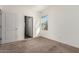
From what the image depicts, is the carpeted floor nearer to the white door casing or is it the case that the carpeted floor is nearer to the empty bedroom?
the empty bedroom

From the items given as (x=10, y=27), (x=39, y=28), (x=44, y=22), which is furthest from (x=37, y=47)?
(x=10, y=27)

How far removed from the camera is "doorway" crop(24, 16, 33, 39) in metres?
1.86

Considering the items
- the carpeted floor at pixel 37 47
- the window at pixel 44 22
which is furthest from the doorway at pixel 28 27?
the window at pixel 44 22

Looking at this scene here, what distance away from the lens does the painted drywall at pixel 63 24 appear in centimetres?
175

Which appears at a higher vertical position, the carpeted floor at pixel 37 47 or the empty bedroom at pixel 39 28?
the empty bedroom at pixel 39 28

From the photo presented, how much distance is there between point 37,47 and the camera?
1760 millimetres

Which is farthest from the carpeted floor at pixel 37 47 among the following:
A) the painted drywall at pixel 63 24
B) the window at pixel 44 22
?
the window at pixel 44 22

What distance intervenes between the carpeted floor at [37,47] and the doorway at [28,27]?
151 mm

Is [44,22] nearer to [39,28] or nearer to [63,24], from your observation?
[39,28]

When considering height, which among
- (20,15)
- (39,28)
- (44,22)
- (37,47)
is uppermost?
(20,15)

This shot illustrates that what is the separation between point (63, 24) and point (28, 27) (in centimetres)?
75

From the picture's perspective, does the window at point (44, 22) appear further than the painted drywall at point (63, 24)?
Yes

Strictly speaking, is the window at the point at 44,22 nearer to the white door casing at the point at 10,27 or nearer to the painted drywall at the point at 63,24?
the painted drywall at the point at 63,24
